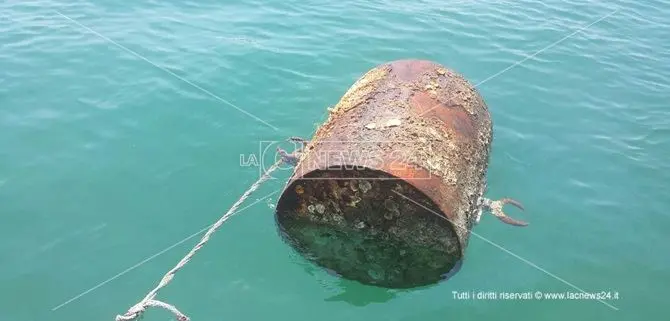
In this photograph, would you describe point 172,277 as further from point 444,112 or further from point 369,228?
point 444,112

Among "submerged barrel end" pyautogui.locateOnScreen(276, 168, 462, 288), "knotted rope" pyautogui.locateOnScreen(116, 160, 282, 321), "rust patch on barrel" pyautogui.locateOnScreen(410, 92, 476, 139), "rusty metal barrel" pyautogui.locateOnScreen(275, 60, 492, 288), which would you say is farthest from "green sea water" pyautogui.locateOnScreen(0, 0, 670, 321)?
"rust patch on barrel" pyautogui.locateOnScreen(410, 92, 476, 139)

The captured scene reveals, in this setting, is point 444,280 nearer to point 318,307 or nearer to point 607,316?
point 318,307

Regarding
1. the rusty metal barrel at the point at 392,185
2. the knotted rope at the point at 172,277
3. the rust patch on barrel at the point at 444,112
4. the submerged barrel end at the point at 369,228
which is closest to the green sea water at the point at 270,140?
the knotted rope at the point at 172,277

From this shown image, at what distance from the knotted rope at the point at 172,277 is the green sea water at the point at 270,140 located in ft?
0.38

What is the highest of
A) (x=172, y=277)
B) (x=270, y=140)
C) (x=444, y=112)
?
(x=444, y=112)

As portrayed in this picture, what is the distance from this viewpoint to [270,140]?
757cm

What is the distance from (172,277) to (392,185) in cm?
253

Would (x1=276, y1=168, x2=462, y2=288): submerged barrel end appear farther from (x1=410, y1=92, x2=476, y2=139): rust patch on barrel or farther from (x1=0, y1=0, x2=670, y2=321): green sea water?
(x1=410, y1=92, x2=476, y2=139): rust patch on barrel

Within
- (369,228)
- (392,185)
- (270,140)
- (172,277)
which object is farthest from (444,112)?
(172,277)

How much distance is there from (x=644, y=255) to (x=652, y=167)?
2.06 meters

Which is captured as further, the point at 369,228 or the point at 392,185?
the point at 369,228

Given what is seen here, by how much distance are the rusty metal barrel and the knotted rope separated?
996 mm

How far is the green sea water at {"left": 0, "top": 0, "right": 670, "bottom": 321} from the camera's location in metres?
5.43

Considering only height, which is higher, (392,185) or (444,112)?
(444,112)
